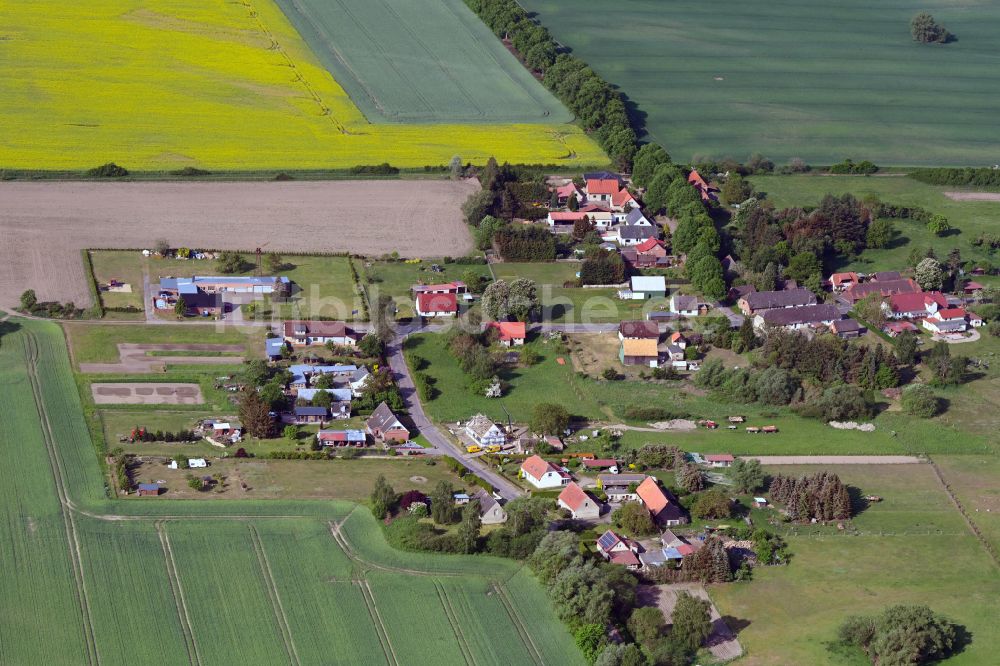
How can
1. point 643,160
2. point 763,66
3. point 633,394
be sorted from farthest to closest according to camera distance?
point 763,66, point 643,160, point 633,394

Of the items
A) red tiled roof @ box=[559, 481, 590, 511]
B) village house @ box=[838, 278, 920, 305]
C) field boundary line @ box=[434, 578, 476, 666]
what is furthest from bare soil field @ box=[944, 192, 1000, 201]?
field boundary line @ box=[434, 578, 476, 666]

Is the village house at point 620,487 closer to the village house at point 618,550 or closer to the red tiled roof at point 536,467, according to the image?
the red tiled roof at point 536,467

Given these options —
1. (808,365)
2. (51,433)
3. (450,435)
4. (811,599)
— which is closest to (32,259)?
(51,433)

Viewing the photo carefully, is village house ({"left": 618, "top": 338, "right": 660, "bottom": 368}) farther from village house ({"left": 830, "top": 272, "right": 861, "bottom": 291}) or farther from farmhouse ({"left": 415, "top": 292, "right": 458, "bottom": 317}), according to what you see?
village house ({"left": 830, "top": 272, "right": 861, "bottom": 291})

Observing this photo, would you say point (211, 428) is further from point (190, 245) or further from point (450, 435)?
point (190, 245)

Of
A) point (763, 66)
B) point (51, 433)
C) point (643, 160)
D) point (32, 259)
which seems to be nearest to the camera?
point (51, 433)
